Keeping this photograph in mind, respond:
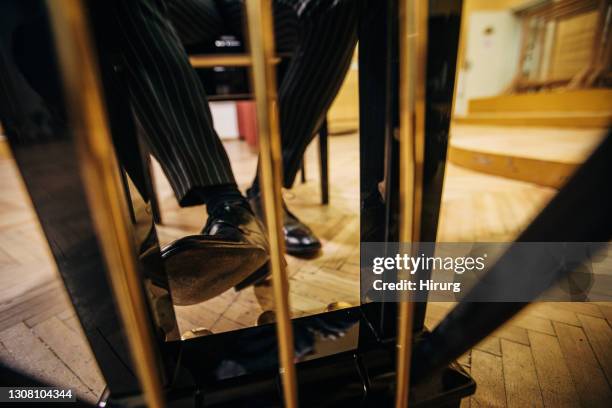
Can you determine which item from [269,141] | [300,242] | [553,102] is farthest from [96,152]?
[553,102]

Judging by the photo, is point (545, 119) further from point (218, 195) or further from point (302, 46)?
point (218, 195)

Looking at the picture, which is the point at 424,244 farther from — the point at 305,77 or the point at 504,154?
the point at 504,154

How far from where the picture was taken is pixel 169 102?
1.81ft

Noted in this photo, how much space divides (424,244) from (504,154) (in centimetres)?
153

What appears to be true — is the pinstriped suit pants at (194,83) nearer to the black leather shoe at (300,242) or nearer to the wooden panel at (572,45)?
the black leather shoe at (300,242)

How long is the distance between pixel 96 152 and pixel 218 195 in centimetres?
50

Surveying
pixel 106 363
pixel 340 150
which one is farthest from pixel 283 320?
pixel 340 150

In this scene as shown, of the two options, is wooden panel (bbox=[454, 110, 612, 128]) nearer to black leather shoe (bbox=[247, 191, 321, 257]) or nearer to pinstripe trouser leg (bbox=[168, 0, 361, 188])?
pinstripe trouser leg (bbox=[168, 0, 361, 188])

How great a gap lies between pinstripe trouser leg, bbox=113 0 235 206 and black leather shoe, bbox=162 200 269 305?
5.6 inches

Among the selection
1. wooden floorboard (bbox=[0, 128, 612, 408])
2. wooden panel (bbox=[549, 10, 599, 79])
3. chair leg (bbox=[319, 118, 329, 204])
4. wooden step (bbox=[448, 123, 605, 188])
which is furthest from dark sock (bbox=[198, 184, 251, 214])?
wooden panel (bbox=[549, 10, 599, 79])

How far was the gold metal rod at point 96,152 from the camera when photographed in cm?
12

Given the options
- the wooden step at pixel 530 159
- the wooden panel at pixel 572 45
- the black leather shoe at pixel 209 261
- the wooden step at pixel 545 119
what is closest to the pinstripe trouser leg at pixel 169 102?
the black leather shoe at pixel 209 261

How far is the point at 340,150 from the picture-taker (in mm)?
2633

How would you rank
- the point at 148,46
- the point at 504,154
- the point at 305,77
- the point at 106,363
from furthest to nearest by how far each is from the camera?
1. the point at 504,154
2. the point at 305,77
3. the point at 148,46
4. the point at 106,363
